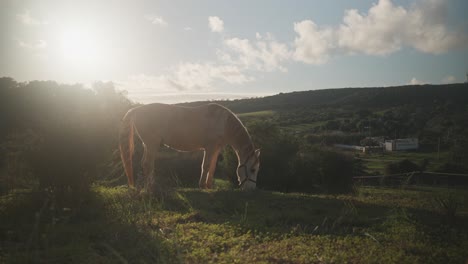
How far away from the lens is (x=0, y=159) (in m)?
6.19

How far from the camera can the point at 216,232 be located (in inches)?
196

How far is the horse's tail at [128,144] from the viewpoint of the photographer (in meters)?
8.51

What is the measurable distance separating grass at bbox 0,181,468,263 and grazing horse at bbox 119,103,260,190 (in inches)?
99.7

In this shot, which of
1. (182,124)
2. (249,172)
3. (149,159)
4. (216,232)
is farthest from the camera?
(249,172)

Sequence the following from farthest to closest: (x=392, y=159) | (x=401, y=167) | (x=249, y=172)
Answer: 1. (x=392, y=159)
2. (x=401, y=167)
3. (x=249, y=172)

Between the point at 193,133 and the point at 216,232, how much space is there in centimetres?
514

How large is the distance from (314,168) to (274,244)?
16.0 metres

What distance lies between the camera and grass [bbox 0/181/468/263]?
3799 mm

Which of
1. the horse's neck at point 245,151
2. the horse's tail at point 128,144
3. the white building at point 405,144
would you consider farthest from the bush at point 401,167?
the horse's tail at point 128,144

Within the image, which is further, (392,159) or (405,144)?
(405,144)

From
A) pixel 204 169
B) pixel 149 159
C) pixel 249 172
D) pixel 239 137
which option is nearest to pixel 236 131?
pixel 239 137

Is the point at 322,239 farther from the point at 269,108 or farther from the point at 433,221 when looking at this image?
the point at 269,108

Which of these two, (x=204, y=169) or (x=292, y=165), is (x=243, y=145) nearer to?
(x=204, y=169)

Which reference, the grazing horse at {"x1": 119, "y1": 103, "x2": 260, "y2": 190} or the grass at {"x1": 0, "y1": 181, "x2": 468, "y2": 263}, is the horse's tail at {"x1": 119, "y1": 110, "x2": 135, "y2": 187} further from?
the grass at {"x1": 0, "y1": 181, "x2": 468, "y2": 263}
